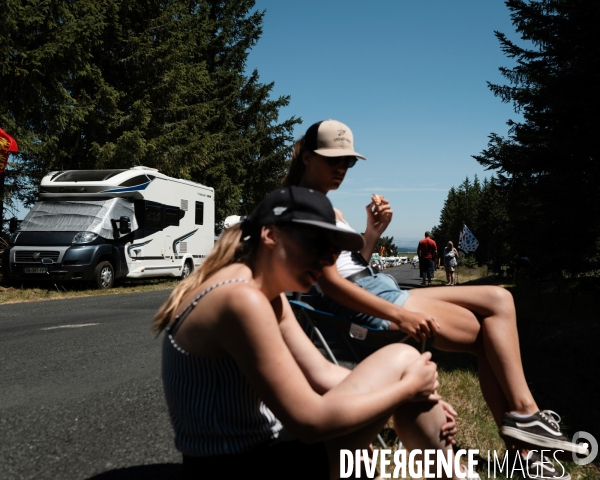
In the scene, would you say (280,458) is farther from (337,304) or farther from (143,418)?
(143,418)

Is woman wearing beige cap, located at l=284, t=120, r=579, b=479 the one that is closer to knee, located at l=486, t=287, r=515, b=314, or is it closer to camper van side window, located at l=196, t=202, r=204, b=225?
knee, located at l=486, t=287, r=515, b=314

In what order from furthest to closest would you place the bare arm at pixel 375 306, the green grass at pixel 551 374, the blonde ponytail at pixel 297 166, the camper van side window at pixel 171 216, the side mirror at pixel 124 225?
the camper van side window at pixel 171 216 < the side mirror at pixel 124 225 < the green grass at pixel 551 374 < the blonde ponytail at pixel 297 166 < the bare arm at pixel 375 306

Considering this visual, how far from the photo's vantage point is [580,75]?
27.6ft

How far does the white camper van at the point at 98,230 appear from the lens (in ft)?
48.3

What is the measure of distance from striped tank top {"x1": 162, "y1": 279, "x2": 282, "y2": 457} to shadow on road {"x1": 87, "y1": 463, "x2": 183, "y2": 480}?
129 centimetres

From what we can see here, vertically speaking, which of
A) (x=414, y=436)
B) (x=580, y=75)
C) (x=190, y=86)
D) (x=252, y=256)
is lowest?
(x=414, y=436)

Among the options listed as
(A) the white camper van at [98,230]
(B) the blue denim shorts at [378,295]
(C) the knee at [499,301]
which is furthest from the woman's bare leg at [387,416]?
(A) the white camper van at [98,230]

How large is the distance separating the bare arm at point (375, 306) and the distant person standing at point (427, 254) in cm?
1920

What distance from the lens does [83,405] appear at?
4.42 metres

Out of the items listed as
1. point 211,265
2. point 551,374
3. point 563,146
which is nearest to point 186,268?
point 563,146

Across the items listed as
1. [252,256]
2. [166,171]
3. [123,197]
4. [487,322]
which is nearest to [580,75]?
[487,322]

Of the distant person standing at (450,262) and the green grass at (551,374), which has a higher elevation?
the green grass at (551,374)

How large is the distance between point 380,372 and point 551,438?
124cm

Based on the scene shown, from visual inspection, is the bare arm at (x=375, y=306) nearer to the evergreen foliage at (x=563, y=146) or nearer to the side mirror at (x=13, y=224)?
the evergreen foliage at (x=563, y=146)
